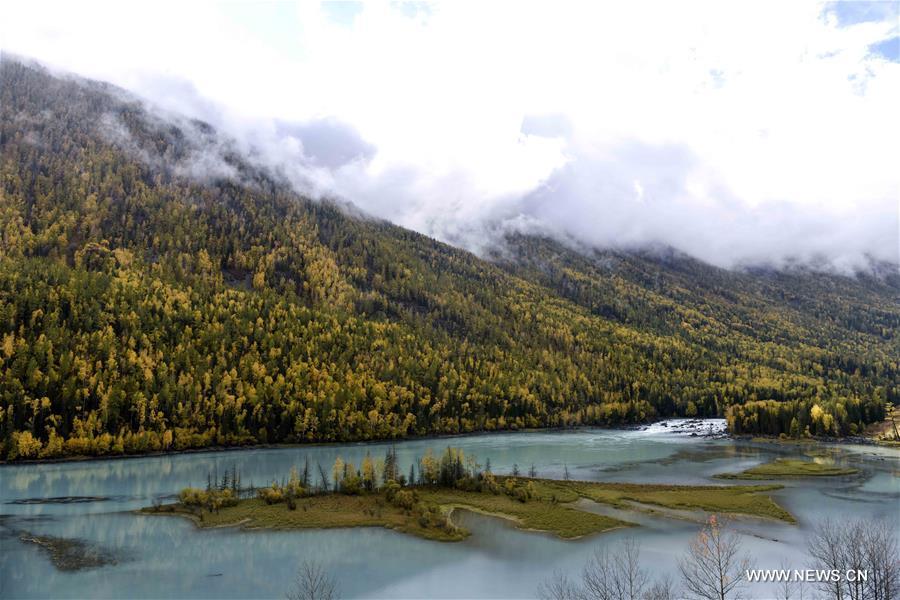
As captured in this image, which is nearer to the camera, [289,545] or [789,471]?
[289,545]

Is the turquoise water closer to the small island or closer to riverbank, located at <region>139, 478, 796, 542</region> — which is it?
riverbank, located at <region>139, 478, 796, 542</region>

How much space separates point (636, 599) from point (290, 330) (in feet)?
511

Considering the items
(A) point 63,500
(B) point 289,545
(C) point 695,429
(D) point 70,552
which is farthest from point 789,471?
(A) point 63,500

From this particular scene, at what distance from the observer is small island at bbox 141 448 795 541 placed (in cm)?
6262

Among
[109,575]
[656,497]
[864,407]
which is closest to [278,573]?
[109,575]

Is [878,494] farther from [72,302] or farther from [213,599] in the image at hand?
[72,302]

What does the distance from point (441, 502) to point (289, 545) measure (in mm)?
20454

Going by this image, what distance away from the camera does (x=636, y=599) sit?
121 ft

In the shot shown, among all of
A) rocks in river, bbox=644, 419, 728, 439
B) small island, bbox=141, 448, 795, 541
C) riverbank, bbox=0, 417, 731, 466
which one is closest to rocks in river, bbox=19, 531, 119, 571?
small island, bbox=141, 448, 795, 541

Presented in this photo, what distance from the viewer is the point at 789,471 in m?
99.1

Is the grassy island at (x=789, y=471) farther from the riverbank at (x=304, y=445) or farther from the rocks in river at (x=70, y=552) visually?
the rocks in river at (x=70, y=552)

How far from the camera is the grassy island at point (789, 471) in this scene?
→ 95.5 m

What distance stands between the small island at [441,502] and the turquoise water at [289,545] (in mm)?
2210

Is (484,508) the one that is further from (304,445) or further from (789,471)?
(304,445)
